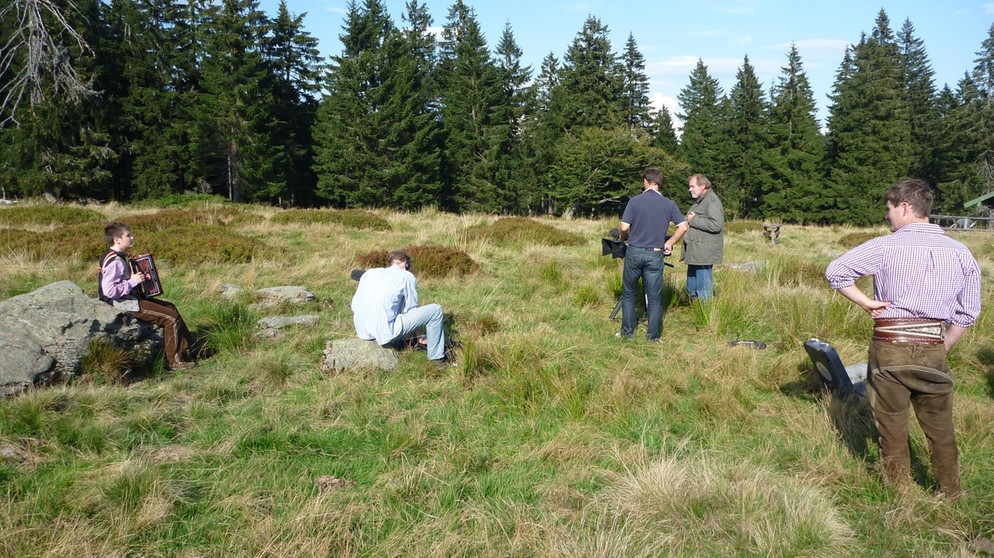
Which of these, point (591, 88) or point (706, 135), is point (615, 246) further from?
point (706, 135)

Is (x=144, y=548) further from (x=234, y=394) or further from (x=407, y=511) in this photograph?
(x=234, y=394)

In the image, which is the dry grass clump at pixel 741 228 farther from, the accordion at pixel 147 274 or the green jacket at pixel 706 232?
the accordion at pixel 147 274

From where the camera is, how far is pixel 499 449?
3.77 meters

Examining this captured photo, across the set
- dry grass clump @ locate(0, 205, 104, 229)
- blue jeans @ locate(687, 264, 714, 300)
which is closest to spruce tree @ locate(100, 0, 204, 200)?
dry grass clump @ locate(0, 205, 104, 229)

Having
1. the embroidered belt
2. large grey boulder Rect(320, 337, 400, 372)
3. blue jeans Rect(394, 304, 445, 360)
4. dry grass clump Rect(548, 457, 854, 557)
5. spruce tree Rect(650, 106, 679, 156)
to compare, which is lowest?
dry grass clump Rect(548, 457, 854, 557)

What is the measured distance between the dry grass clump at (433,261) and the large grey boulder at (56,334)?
4.51 m

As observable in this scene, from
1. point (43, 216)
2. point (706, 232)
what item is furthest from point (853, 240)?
point (43, 216)

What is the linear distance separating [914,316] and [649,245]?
3.36 metres

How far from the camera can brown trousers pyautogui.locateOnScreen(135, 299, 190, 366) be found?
536cm

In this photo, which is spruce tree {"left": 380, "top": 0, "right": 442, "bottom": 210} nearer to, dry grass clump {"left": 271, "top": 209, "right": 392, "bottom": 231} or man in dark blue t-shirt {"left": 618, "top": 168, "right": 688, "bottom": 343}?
dry grass clump {"left": 271, "top": 209, "right": 392, "bottom": 231}

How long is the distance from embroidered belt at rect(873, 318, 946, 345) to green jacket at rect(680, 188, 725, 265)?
12.7ft

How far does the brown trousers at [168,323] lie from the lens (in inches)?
211

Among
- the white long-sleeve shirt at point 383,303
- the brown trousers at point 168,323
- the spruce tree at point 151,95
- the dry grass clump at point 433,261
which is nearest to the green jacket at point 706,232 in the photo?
the white long-sleeve shirt at point 383,303

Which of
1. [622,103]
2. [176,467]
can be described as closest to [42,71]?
[176,467]
